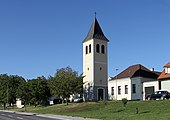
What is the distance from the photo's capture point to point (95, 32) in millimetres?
68938

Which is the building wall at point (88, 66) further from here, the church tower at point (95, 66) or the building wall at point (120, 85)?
the building wall at point (120, 85)

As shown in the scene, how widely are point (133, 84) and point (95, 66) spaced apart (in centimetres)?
837

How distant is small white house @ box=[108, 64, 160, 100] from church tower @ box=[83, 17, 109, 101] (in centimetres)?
208

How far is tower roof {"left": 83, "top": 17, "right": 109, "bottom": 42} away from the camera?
68.1 m

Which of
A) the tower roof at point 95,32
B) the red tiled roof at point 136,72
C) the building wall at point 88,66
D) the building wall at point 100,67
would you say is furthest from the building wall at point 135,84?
the tower roof at point 95,32

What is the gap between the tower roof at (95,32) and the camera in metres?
68.1

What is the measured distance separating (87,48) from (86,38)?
2.50 metres

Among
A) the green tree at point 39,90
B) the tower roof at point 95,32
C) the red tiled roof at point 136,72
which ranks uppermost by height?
the tower roof at point 95,32

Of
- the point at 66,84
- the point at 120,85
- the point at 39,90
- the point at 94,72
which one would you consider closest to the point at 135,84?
the point at 120,85

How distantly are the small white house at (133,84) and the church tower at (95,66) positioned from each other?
81.8 inches

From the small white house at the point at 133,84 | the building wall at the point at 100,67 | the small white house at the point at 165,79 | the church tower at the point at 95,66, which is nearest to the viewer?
the small white house at the point at 165,79

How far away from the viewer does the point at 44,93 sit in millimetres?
73250

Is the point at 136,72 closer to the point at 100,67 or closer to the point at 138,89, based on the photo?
the point at 138,89

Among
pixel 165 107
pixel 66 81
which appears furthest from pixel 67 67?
pixel 165 107
